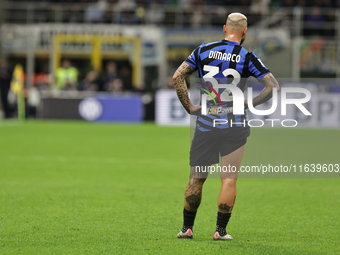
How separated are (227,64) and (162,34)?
2125 centimetres

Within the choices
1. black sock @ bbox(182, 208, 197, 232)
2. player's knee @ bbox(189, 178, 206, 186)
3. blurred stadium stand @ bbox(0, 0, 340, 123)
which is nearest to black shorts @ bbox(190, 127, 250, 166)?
player's knee @ bbox(189, 178, 206, 186)

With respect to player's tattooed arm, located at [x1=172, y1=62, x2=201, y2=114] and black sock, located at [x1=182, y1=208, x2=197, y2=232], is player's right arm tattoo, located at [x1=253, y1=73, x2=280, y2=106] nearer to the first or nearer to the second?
player's tattooed arm, located at [x1=172, y1=62, x2=201, y2=114]

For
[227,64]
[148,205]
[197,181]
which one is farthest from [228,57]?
[148,205]

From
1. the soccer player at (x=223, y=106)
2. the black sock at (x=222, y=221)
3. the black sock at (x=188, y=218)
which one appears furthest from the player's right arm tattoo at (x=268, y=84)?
the black sock at (x=188, y=218)

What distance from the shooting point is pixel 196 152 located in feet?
20.0

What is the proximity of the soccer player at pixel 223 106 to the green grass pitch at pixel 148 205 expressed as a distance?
1.73ft

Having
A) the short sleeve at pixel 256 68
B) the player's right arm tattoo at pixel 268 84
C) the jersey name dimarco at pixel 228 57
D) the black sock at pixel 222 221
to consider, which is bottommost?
the black sock at pixel 222 221

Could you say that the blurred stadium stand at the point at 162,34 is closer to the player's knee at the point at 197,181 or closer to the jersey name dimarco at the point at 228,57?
the player's knee at the point at 197,181

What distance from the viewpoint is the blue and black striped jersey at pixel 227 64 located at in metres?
5.89

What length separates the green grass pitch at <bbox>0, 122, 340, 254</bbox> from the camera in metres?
6.03

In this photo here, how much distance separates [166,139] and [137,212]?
10.2 metres

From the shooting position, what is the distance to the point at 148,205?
8.34m

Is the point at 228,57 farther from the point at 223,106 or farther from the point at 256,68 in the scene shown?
the point at 223,106

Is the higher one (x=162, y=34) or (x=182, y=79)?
(x=162, y=34)
